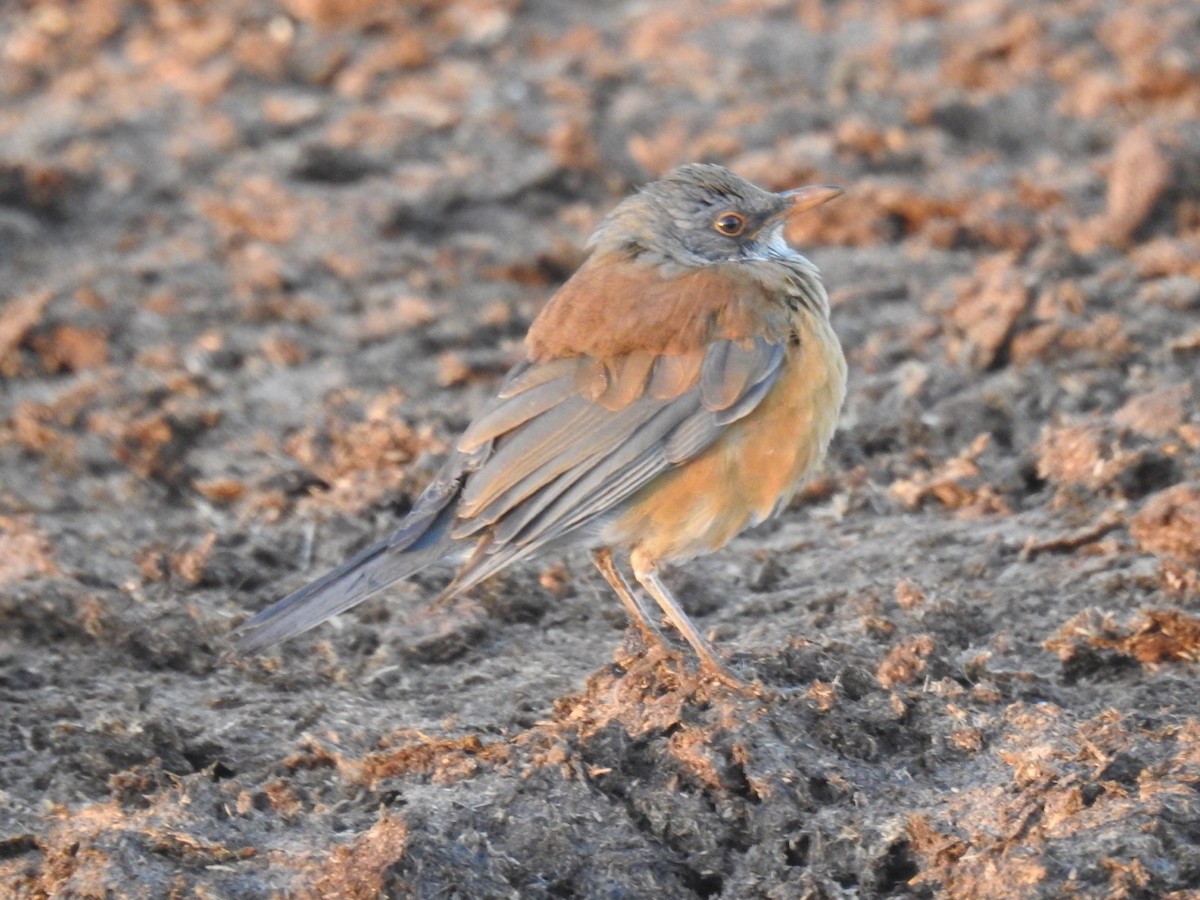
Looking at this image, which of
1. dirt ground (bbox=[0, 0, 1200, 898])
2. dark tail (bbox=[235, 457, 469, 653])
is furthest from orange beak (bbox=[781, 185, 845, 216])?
dark tail (bbox=[235, 457, 469, 653])

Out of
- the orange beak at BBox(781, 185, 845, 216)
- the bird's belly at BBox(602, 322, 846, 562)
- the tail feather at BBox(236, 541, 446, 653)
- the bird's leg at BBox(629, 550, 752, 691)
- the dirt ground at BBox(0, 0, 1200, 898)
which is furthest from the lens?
the orange beak at BBox(781, 185, 845, 216)

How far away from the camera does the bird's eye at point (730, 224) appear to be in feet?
20.2

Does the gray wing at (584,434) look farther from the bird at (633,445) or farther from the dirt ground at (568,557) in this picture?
the dirt ground at (568,557)

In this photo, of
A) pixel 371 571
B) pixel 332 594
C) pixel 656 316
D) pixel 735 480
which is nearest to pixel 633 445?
pixel 735 480

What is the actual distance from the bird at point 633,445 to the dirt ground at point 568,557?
0.37 m

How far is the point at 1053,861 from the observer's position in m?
4.09

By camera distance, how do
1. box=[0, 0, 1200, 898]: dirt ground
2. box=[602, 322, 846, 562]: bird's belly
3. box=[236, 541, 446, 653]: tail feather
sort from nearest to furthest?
box=[0, 0, 1200, 898]: dirt ground
box=[236, 541, 446, 653]: tail feather
box=[602, 322, 846, 562]: bird's belly

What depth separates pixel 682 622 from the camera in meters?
5.25

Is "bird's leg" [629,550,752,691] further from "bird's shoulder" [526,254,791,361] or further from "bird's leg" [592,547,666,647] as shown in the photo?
"bird's shoulder" [526,254,791,361]

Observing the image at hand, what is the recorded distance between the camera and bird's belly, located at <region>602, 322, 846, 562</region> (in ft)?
17.6

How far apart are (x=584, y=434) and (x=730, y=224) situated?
117 cm

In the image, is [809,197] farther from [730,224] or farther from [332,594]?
[332,594]

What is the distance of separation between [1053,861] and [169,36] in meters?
7.84

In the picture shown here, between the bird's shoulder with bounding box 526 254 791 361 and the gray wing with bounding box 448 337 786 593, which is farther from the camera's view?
the bird's shoulder with bounding box 526 254 791 361
